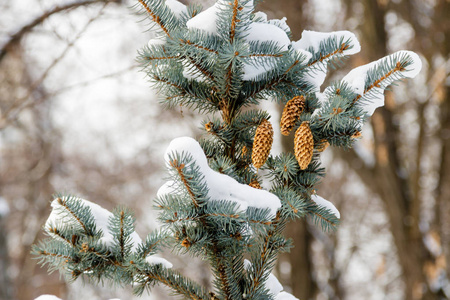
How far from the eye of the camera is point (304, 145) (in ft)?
3.98

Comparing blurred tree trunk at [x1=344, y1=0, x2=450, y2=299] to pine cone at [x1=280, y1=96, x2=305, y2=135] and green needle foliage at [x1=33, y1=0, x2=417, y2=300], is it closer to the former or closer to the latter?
green needle foliage at [x1=33, y1=0, x2=417, y2=300]

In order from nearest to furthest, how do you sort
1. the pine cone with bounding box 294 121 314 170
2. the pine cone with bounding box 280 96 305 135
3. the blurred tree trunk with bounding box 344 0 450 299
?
the pine cone with bounding box 294 121 314 170 → the pine cone with bounding box 280 96 305 135 → the blurred tree trunk with bounding box 344 0 450 299

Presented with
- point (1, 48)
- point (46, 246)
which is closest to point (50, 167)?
point (1, 48)

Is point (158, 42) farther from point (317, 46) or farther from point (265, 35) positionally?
point (317, 46)

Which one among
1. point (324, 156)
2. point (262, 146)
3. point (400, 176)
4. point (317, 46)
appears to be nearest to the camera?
point (262, 146)

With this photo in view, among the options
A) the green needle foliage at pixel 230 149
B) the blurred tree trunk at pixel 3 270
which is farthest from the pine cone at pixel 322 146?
the blurred tree trunk at pixel 3 270

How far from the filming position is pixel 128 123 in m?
9.77

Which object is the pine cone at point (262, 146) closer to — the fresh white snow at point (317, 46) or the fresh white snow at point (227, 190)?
the fresh white snow at point (227, 190)

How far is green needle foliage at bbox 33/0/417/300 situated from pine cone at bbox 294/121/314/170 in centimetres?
7

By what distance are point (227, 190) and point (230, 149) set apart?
33cm

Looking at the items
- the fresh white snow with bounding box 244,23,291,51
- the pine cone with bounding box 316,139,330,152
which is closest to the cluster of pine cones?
the pine cone with bounding box 316,139,330,152

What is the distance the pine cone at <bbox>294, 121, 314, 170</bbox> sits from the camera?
3.98 feet

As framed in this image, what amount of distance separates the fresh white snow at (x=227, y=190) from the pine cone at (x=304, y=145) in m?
0.17

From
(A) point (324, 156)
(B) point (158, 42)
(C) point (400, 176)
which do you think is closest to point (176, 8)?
(B) point (158, 42)
